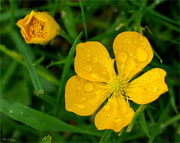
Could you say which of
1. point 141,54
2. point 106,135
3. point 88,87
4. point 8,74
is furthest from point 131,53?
point 8,74

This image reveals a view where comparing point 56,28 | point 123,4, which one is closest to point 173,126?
point 123,4

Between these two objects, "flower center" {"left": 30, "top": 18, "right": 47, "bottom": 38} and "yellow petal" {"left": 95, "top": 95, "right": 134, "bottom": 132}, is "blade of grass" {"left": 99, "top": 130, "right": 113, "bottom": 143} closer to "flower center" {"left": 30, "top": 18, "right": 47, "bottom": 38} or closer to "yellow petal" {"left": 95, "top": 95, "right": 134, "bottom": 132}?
"yellow petal" {"left": 95, "top": 95, "right": 134, "bottom": 132}

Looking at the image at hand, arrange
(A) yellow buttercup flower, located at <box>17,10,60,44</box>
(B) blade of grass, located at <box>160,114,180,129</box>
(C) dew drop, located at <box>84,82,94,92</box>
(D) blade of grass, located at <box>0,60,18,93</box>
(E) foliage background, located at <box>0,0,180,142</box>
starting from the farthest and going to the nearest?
A: (D) blade of grass, located at <box>0,60,18,93</box> < (B) blade of grass, located at <box>160,114,180,129</box> < (E) foliage background, located at <box>0,0,180,142</box> < (C) dew drop, located at <box>84,82,94,92</box> < (A) yellow buttercup flower, located at <box>17,10,60,44</box>

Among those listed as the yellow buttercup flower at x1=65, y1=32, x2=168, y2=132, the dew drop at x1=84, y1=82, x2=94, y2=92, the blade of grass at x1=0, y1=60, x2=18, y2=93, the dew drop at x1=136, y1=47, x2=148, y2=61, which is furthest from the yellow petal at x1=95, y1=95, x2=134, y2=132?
the blade of grass at x1=0, y1=60, x2=18, y2=93

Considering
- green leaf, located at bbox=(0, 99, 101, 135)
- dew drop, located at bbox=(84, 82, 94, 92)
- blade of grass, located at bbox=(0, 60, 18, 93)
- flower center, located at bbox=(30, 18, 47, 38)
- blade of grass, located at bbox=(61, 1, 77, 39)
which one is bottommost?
blade of grass, located at bbox=(0, 60, 18, 93)

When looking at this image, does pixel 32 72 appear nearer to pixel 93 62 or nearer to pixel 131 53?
pixel 93 62

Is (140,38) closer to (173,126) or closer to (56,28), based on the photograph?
(56,28)
